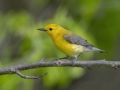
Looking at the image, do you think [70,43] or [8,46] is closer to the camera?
[70,43]

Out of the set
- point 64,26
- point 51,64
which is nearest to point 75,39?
point 64,26

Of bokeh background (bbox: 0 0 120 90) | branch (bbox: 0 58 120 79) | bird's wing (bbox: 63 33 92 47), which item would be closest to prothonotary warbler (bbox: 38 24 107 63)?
bird's wing (bbox: 63 33 92 47)

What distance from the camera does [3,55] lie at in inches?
248

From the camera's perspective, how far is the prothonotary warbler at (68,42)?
514 centimetres

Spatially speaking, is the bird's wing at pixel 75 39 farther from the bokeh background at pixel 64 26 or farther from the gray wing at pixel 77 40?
the bokeh background at pixel 64 26

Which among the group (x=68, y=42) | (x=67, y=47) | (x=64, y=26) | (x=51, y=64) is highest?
(x=64, y=26)

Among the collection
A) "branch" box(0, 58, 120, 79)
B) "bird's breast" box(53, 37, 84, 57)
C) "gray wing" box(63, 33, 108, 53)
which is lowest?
"branch" box(0, 58, 120, 79)

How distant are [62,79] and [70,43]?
89cm

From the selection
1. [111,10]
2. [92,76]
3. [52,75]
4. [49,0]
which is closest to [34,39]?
[52,75]

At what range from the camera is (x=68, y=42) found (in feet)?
17.4

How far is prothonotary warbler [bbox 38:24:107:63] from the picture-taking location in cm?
514

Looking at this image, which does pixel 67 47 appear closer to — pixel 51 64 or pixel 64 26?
pixel 64 26

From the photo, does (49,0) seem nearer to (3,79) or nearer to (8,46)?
(8,46)

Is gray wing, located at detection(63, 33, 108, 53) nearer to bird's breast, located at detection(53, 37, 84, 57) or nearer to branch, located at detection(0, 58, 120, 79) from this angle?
bird's breast, located at detection(53, 37, 84, 57)
